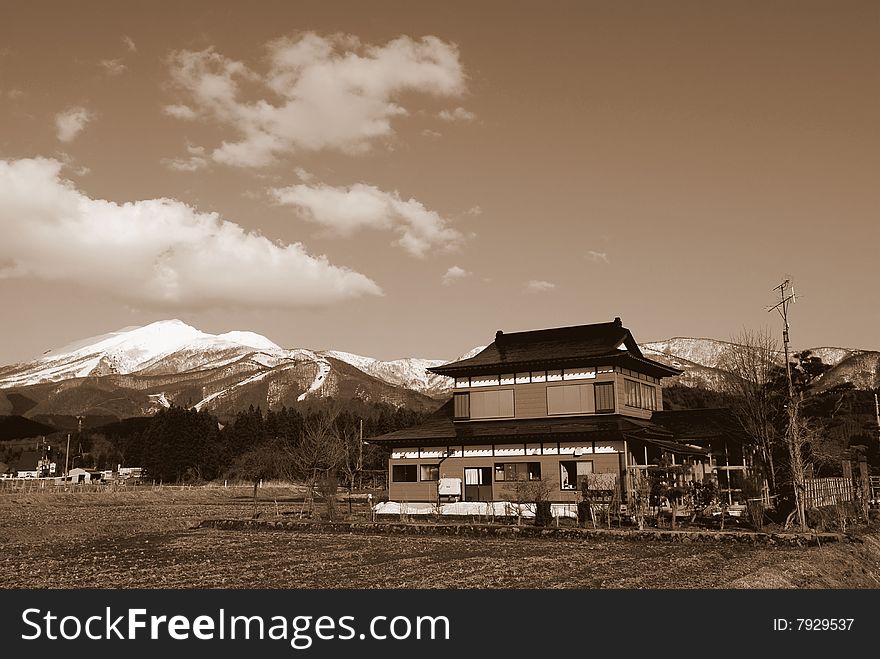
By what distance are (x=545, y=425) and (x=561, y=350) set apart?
13.9 ft

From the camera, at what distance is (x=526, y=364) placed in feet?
126

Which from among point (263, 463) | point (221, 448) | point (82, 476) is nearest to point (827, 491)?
point (263, 463)

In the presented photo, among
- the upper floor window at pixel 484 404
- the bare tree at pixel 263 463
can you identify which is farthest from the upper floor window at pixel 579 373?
the bare tree at pixel 263 463

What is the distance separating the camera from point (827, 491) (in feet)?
90.5

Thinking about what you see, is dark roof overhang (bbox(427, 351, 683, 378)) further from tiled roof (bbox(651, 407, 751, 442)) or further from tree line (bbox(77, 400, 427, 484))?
tree line (bbox(77, 400, 427, 484))

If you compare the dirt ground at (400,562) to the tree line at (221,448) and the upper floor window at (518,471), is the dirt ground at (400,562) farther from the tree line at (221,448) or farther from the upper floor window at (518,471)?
the tree line at (221,448)

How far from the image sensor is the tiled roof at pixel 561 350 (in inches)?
1454

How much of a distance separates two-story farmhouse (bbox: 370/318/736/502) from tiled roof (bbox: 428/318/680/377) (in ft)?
0.18

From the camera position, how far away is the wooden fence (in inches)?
1030

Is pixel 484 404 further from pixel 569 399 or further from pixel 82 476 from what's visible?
pixel 82 476

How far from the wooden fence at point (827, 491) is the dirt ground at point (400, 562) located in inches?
105

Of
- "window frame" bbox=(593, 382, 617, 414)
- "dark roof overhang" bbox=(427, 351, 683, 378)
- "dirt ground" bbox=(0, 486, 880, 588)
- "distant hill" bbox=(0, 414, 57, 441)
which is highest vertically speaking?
"distant hill" bbox=(0, 414, 57, 441)

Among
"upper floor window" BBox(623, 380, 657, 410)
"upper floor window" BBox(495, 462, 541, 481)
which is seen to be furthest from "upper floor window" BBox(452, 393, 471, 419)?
"upper floor window" BBox(623, 380, 657, 410)

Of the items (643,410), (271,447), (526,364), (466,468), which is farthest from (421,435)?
(271,447)
